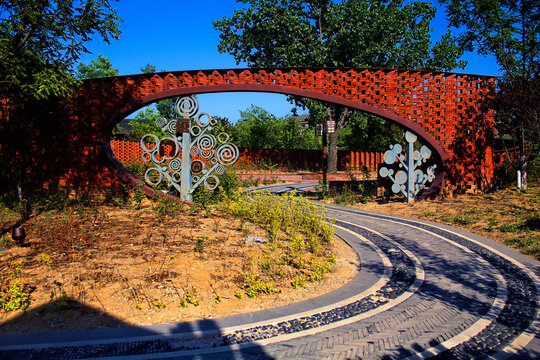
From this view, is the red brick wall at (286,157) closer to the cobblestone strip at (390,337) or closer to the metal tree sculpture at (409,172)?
the metal tree sculpture at (409,172)

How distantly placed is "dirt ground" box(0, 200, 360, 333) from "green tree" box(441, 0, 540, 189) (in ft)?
26.1

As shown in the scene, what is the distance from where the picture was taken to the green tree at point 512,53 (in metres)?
10.9

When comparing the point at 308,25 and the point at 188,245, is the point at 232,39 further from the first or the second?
the point at 188,245

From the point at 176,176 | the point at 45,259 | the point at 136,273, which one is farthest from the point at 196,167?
the point at 45,259

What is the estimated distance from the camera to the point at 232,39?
974 inches

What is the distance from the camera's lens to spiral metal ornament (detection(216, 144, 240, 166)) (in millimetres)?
9328

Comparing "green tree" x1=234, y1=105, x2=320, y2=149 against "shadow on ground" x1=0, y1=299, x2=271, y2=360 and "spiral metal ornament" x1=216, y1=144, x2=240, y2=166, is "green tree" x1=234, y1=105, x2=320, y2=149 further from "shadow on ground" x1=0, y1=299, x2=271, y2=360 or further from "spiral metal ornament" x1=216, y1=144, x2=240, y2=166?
"shadow on ground" x1=0, y1=299, x2=271, y2=360

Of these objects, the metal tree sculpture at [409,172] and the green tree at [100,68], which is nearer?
the metal tree sculpture at [409,172]

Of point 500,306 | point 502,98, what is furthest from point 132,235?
point 502,98

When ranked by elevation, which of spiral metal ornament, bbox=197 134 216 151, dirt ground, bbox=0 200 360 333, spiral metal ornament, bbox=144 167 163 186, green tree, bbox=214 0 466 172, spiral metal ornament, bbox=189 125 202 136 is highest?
green tree, bbox=214 0 466 172

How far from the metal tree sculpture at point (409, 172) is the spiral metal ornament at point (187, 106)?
5.87 metres

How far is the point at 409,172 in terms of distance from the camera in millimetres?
11320

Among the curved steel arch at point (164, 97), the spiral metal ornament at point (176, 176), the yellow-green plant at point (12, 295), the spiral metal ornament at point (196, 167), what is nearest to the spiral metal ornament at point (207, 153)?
the spiral metal ornament at point (196, 167)

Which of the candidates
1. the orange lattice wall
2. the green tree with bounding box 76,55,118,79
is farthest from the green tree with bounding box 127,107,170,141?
the orange lattice wall
